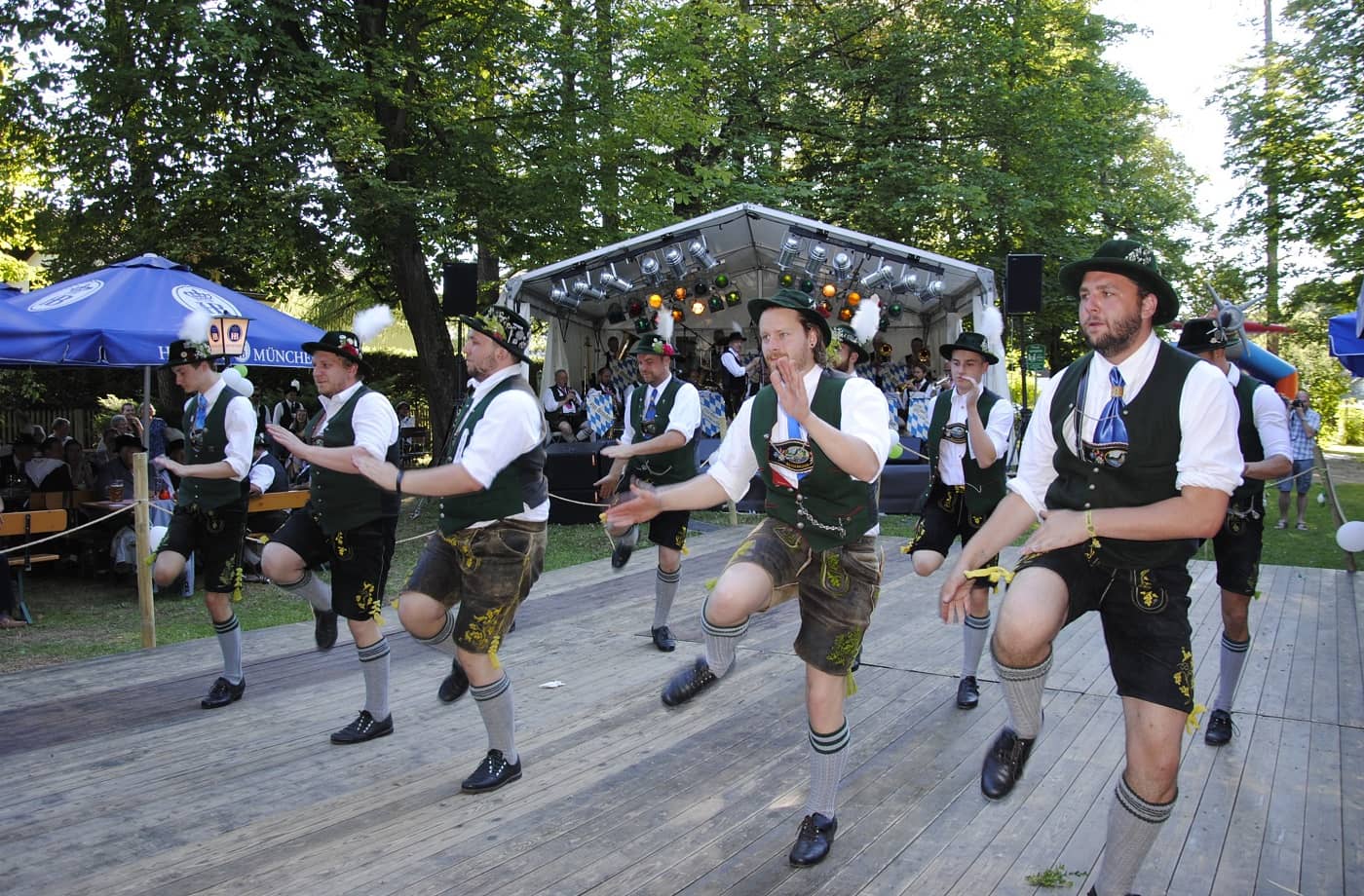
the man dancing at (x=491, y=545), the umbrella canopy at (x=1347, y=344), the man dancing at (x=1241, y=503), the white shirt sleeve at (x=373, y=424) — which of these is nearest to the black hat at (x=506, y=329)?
the man dancing at (x=491, y=545)

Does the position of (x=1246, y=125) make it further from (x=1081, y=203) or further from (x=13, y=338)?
(x=13, y=338)

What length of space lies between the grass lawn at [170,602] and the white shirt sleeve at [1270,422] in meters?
5.79

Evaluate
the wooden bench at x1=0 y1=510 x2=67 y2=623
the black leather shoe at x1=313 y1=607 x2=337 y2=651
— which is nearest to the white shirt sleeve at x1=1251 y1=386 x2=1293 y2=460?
the black leather shoe at x1=313 y1=607 x2=337 y2=651

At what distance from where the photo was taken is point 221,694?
17.5 ft

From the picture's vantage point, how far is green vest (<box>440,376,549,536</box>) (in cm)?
402

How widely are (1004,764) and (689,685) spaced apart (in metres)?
2.04

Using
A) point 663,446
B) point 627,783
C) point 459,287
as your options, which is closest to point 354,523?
point 627,783

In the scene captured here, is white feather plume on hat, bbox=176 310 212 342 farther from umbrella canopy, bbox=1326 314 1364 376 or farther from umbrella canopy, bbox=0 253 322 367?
umbrella canopy, bbox=1326 314 1364 376

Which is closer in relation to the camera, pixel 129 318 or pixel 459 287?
pixel 129 318

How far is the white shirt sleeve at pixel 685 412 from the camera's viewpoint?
21.0 feet

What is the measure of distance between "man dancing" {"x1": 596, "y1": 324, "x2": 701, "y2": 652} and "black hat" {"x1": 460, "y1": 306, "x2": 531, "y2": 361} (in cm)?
173

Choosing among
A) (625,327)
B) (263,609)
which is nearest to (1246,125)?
(625,327)

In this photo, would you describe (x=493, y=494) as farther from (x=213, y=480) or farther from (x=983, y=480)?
(x=983, y=480)

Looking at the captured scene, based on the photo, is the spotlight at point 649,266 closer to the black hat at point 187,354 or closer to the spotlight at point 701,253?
the spotlight at point 701,253
